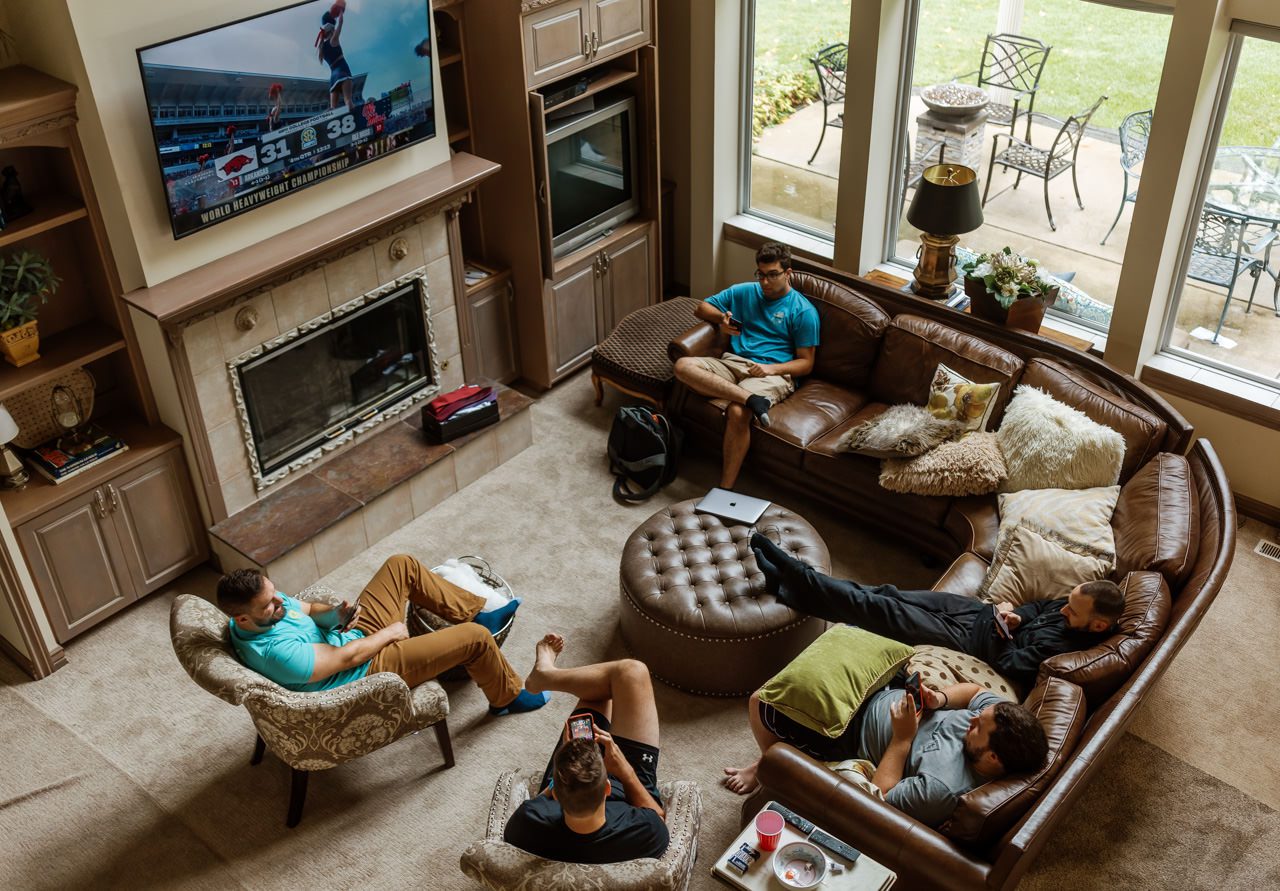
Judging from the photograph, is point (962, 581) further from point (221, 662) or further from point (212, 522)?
point (212, 522)

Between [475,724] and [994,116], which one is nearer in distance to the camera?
[475,724]

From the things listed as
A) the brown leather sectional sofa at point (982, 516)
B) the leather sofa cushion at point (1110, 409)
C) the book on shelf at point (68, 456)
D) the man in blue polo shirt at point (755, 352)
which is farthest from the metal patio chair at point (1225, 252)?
the book on shelf at point (68, 456)

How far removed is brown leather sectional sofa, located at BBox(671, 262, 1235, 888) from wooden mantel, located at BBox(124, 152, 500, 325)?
1.43 m

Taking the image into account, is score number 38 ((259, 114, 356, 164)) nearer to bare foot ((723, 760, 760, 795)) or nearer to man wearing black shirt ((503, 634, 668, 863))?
man wearing black shirt ((503, 634, 668, 863))

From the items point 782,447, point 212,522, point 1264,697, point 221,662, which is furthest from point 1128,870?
point 212,522

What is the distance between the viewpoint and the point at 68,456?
4941mm

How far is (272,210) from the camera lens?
16.7 ft

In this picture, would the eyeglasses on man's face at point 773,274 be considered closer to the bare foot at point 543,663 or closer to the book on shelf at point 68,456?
the bare foot at point 543,663

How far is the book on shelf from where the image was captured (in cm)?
488

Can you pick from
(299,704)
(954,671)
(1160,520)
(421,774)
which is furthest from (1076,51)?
(299,704)

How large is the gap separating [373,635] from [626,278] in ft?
10.6

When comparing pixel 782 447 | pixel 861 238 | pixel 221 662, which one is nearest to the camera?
pixel 221 662

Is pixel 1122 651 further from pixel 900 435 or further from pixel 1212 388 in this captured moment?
pixel 1212 388

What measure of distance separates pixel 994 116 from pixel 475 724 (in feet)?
13.3
